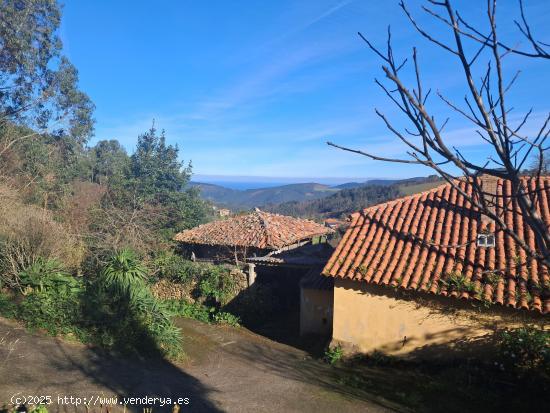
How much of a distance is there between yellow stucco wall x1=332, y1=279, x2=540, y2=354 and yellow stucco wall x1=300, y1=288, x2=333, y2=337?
1898 mm

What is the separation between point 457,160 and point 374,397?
737 centimetres

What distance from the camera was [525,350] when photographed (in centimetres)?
845

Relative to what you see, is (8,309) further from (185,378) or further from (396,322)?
(396,322)

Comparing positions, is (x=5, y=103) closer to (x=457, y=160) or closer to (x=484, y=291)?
(x=484, y=291)

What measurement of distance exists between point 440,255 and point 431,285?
3.94ft

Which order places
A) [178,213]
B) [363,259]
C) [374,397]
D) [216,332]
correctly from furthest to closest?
[178,213] < [216,332] < [363,259] < [374,397]

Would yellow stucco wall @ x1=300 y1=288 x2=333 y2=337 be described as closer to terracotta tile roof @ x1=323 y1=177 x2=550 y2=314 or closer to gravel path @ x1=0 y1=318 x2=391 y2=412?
gravel path @ x1=0 y1=318 x2=391 y2=412

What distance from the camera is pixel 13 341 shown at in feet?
31.5

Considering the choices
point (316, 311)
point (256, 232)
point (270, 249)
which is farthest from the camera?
point (256, 232)

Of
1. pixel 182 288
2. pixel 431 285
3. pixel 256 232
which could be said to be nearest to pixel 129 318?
pixel 182 288

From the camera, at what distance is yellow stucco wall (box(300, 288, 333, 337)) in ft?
42.4

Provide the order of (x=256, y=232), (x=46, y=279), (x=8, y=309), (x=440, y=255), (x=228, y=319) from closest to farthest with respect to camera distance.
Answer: (x=440, y=255) < (x=8, y=309) < (x=46, y=279) < (x=228, y=319) < (x=256, y=232)

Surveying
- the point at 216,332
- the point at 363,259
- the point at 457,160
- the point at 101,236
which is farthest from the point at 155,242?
the point at 457,160

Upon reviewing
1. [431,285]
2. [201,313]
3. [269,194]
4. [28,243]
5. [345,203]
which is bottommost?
[201,313]
